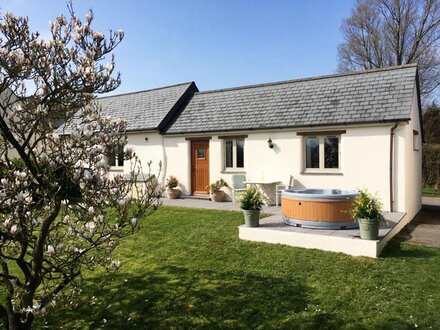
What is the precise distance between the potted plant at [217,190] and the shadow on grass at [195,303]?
7966mm

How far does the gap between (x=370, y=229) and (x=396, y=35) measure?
26.7 m

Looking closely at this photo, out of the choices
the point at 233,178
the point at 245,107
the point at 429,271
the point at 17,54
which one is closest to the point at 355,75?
the point at 245,107

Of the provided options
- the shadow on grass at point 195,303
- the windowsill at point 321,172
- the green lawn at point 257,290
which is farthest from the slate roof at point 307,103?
the shadow on grass at point 195,303

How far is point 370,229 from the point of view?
7645 mm

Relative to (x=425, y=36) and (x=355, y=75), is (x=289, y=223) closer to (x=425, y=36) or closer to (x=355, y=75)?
(x=355, y=75)

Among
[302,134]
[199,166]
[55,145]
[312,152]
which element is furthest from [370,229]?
[199,166]

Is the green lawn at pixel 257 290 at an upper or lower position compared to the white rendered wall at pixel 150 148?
lower

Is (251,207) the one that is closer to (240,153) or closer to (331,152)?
(331,152)

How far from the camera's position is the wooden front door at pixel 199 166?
16.2m

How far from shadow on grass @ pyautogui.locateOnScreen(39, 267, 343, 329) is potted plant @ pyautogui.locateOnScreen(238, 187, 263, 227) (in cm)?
237

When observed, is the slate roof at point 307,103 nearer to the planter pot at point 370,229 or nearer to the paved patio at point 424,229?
the paved patio at point 424,229

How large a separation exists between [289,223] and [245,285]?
3.44 m

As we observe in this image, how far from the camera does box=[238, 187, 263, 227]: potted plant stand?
9156mm

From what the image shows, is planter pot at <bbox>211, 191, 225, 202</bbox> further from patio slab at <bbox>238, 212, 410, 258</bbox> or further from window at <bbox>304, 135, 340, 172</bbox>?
patio slab at <bbox>238, 212, 410, 258</bbox>
